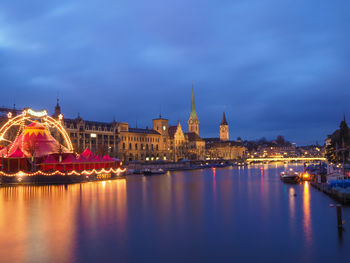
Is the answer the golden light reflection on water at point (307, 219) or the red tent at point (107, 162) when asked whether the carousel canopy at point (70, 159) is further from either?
the golden light reflection on water at point (307, 219)

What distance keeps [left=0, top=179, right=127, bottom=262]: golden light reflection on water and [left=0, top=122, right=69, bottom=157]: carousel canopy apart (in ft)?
45.8

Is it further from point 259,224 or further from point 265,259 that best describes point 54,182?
point 265,259

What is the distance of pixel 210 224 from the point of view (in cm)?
2595

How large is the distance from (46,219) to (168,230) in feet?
30.6

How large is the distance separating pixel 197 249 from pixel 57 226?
1034 cm

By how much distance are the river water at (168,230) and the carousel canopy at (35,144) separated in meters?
20.2

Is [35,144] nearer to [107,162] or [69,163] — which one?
[69,163]

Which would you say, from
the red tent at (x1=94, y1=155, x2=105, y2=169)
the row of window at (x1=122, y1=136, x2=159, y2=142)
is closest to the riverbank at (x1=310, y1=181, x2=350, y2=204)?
the red tent at (x1=94, y1=155, x2=105, y2=169)

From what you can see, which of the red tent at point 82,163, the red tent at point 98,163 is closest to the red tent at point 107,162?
the red tent at point 98,163

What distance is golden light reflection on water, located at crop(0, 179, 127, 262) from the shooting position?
18.8 m

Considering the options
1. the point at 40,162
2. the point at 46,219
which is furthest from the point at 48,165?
the point at 46,219

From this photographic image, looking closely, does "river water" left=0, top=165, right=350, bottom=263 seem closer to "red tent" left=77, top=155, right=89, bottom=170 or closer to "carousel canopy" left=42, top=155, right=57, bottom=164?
"carousel canopy" left=42, top=155, right=57, bottom=164

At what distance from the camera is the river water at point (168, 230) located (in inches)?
730

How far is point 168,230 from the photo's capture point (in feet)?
78.8
